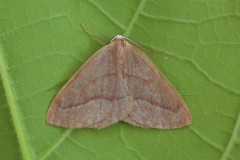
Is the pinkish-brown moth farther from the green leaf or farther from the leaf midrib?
the leaf midrib

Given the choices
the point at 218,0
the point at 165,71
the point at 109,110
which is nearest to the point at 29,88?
the point at 109,110

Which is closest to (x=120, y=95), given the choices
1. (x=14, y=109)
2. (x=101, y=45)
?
(x=101, y=45)

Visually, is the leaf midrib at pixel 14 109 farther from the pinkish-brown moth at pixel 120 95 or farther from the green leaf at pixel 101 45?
the pinkish-brown moth at pixel 120 95

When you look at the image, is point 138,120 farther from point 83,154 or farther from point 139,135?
point 83,154

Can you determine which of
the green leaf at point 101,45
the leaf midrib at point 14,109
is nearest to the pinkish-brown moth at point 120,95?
the green leaf at point 101,45

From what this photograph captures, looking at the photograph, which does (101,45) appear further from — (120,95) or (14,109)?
(14,109)

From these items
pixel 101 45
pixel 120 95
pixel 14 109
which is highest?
pixel 101 45

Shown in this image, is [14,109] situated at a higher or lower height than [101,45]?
lower
